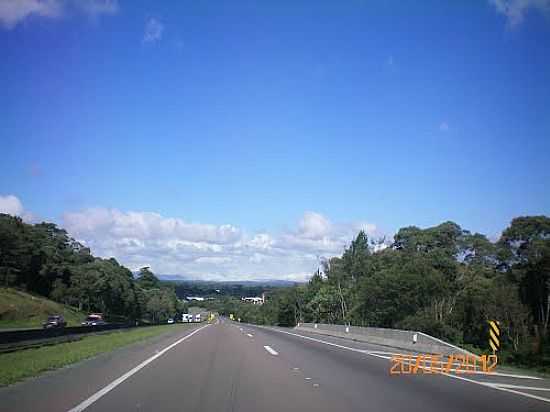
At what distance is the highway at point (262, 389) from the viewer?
10.6 meters

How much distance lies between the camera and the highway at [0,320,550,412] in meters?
10.6

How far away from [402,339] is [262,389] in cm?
1848

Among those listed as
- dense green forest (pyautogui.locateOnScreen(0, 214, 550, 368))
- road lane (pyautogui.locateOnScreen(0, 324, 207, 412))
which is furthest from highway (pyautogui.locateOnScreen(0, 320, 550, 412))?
dense green forest (pyautogui.locateOnScreen(0, 214, 550, 368))

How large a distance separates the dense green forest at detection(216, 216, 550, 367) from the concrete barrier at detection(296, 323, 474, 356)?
7.34m

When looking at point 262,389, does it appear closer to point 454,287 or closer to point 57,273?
point 454,287

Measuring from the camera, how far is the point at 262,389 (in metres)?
12.8

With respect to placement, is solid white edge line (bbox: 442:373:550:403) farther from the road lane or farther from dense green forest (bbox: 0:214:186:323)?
dense green forest (bbox: 0:214:186:323)

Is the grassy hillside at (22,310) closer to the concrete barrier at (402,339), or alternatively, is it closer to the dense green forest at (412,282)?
the dense green forest at (412,282)

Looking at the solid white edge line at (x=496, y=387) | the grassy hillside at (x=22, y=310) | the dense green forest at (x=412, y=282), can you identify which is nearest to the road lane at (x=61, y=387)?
the solid white edge line at (x=496, y=387)

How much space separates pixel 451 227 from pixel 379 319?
31.0 meters

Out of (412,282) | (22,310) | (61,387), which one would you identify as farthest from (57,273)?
(61,387)

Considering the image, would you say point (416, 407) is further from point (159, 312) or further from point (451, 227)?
point (159, 312)

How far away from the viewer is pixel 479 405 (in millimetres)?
10906

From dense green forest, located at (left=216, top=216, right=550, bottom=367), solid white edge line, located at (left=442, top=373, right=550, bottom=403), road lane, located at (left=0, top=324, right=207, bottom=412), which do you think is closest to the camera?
road lane, located at (left=0, top=324, right=207, bottom=412)
